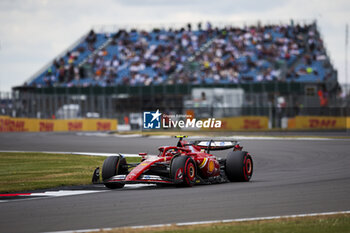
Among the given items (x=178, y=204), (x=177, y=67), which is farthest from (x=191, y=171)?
(x=177, y=67)

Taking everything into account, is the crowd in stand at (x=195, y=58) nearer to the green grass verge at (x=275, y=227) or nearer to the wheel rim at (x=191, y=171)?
the wheel rim at (x=191, y=171)

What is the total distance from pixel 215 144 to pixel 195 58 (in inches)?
1745

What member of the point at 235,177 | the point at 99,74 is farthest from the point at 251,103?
the point at 235,177

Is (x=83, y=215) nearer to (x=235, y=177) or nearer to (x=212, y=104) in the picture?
(x=235, y=177)

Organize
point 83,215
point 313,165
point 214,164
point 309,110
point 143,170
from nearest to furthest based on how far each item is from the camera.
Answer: point 83,215 → point 143,170 → point 214,164 → point 313,165 → point 309,110

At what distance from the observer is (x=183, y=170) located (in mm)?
11852

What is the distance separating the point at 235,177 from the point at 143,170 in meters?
2.29

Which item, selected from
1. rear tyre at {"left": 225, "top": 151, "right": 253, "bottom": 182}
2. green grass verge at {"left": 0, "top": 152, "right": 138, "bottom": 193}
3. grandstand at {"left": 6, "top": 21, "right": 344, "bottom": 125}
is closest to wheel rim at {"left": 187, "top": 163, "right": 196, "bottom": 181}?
rear tyre at {"left": 225, "top": 151, "right": 253, "bottom": 182}

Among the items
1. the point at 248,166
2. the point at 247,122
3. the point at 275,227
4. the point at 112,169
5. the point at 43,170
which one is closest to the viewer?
the point at 275,227

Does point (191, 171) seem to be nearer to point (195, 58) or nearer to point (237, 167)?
point (237, 167)

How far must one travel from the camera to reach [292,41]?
57906 millimetres

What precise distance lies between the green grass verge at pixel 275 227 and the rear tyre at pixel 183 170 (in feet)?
13.4

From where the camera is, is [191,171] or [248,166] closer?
[191,171]

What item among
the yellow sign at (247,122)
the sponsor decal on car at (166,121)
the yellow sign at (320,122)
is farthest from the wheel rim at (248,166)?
the yellow sign at (320,122)
